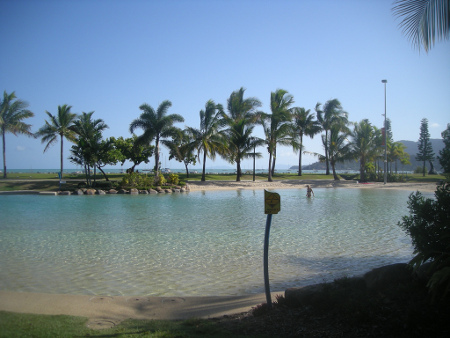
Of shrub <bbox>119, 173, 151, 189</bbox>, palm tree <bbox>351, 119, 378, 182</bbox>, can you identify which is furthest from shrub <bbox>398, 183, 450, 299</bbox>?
palm tree <bbox>351, 119, 378, 182</bbox>

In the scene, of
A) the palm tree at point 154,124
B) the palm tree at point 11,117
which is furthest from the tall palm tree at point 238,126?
the palm tree at point 11,117

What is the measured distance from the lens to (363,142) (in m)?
45.1

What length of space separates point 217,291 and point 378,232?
842cm

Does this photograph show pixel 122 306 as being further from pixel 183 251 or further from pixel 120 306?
pixel 183 251

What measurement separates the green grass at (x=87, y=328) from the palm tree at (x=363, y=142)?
4478 centimetres

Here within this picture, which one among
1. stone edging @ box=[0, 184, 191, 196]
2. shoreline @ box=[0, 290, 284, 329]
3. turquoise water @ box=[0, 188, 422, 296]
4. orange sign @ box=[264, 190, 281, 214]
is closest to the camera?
orange sign @ box=[264, 190, 281, 214]

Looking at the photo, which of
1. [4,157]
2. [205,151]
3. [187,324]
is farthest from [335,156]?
[187,324]

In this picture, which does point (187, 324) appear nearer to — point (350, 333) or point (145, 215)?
point (350, 333)

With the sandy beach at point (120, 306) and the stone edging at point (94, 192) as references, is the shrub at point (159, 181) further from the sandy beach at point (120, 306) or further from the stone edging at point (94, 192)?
the sandy beach at point (120, 306)

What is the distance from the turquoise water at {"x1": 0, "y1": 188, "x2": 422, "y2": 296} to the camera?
291 inches

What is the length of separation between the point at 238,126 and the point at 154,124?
1073 centimetres

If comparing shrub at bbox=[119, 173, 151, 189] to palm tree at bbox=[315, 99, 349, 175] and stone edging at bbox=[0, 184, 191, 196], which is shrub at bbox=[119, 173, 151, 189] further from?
palm tree at bbox=[315, 99, 349, 175]

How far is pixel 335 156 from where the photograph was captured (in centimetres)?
4797

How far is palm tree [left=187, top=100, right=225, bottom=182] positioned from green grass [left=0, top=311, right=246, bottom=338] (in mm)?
34975
